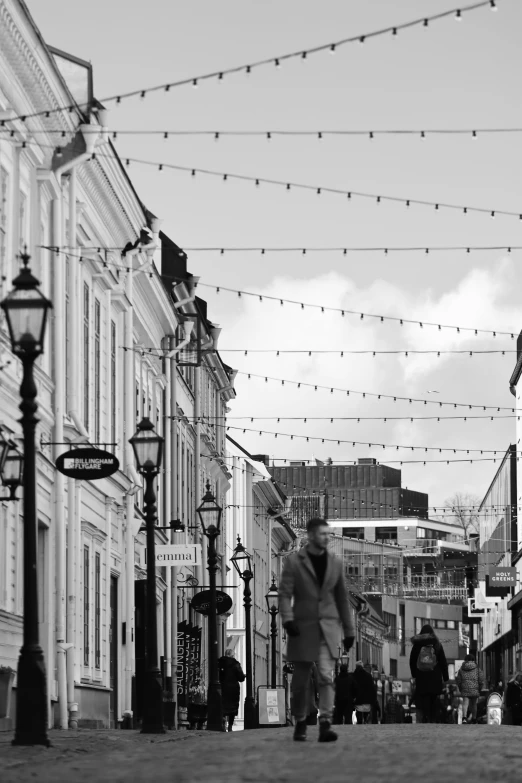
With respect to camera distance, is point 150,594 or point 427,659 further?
point 427,659

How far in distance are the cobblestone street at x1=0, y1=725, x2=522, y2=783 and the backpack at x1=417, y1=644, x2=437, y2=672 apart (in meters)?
8.41

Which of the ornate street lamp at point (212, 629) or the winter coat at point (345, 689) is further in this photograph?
the winter coat at point (345, 689)

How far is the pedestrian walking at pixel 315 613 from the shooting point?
579 inches

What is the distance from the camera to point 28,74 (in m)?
23.0

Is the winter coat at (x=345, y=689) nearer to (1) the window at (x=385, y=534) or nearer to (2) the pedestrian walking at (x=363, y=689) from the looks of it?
(2) the pedestrian walking at (x=363, y=689)

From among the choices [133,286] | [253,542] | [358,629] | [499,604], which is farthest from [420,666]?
[358,629]

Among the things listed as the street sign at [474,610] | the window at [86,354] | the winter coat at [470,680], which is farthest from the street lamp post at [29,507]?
the street sign at [474,610]

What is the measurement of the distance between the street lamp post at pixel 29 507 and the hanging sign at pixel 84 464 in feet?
23.0

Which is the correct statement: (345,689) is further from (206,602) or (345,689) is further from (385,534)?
(385,534)

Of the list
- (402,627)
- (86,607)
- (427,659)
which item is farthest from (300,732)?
(402,627)

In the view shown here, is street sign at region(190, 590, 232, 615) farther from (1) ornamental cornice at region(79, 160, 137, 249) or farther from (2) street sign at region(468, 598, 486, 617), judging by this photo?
(2) street sign at region(468, 598, 486, 617)

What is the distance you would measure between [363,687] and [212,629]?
3.28 meters

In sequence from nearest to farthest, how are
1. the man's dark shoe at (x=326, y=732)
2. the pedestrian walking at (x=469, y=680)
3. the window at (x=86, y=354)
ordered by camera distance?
the man's dark shoe at (x=326, y=732), the window at (x=86, y=354), the pedestrian walking at (x=469, y=680)

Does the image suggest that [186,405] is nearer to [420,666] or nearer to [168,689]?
[168,689]
